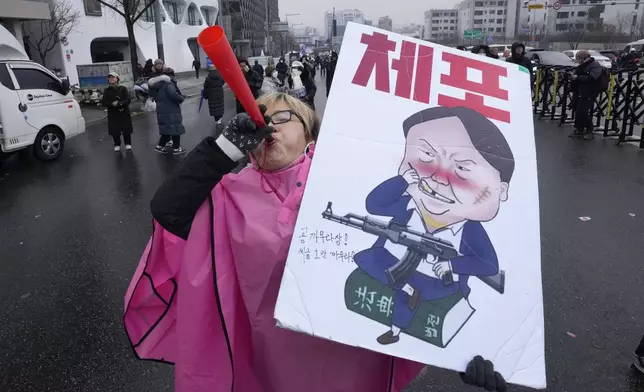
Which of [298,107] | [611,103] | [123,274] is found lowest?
[123,274]

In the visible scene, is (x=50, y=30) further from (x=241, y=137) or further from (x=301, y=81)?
(x=241, y=137)

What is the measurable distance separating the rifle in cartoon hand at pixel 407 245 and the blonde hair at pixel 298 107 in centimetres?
53

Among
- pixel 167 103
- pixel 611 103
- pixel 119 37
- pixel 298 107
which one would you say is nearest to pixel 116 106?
pixel 167 103

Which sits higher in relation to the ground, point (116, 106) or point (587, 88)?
point (587, 88)

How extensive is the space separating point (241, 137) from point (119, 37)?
128 ft

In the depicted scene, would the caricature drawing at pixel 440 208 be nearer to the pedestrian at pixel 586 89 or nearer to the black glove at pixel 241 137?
the black glove at pixel 241 137

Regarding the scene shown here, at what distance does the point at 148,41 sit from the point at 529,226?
4186cm

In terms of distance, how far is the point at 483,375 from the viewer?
124cm

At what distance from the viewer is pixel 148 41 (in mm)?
38781

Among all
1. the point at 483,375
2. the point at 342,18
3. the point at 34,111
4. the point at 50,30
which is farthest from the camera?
the point at 342,18

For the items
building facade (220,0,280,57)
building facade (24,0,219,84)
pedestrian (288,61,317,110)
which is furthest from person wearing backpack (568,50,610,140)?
building facade (220,0,280,57)

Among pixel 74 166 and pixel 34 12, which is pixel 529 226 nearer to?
pixel 74 166

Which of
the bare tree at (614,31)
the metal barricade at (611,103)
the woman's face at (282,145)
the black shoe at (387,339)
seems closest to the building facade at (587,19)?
the bare tree at (614,31)

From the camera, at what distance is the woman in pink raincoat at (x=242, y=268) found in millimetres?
1492
